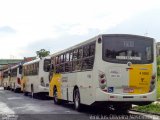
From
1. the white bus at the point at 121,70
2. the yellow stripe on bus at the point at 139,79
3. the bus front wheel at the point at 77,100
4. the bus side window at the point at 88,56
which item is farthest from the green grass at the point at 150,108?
the bus side window at the point at 88,56

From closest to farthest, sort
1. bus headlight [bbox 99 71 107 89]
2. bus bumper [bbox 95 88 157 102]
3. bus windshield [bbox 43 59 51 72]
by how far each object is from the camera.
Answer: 1. bus bumper [bbox 95 88 157 102]
2. bus headlight [bbox 99 71 107 89]
3. bus windshield [bbox 43 59 51 72]

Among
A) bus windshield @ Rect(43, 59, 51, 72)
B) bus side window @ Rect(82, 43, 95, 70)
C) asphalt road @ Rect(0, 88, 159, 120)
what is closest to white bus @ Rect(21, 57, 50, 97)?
bus windshield @ Rect(43, 59, 51, 72)

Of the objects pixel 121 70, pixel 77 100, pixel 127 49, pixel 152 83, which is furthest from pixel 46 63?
pixel 152 83

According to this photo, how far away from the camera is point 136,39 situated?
1509cm

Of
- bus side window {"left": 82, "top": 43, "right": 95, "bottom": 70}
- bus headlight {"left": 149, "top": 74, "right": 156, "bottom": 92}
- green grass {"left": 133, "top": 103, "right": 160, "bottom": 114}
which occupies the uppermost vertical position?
bus side window {"left": 82, "top": 43, "right": 95, "bottom": 70}

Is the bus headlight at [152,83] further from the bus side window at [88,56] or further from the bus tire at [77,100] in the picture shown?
the bus tire at [77,100]

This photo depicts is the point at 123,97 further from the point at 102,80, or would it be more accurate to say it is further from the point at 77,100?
the point at 77,100

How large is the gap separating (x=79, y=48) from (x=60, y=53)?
12.0 ft

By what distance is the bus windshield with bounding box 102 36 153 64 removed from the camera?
14773mm

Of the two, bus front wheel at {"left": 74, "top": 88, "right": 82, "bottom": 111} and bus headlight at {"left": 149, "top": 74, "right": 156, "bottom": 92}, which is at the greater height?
bus headlight at {"left": 149, "top": 74, "right": 156, "bottom": 92}

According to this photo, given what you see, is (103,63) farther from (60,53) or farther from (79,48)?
(60,53)

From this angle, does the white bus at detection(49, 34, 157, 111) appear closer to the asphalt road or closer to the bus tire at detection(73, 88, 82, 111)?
the asphalt road

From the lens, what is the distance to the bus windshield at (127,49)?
1477cm

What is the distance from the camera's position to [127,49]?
587 inches
